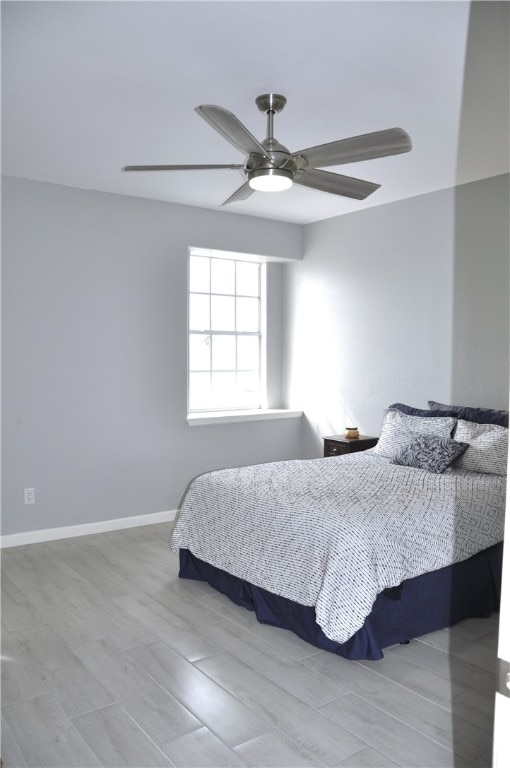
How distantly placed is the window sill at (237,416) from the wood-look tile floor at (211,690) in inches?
78.1

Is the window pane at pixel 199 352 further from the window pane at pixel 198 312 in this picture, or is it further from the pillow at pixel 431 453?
the pillow at pixel 431 453

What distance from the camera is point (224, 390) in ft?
→ 19.7

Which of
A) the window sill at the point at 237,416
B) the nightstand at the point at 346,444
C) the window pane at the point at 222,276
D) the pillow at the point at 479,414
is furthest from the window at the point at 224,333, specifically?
the pillow at the point at 479,414

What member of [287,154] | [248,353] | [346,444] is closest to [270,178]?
[287,154]

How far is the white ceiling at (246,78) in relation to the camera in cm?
235

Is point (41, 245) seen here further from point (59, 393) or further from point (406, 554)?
point (406, 554)

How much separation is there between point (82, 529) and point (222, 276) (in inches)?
106

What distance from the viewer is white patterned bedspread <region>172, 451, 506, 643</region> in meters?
Answer: 2.76

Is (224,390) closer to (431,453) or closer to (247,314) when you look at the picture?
(247,314)

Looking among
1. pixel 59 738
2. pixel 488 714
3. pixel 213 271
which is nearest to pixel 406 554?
pixel 488 714

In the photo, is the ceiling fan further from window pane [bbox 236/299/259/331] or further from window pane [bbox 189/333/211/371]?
window pane [bbox 236/299/259/331]

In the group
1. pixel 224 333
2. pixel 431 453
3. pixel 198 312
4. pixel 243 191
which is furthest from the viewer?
pixel 224 333

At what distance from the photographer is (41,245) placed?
459cm

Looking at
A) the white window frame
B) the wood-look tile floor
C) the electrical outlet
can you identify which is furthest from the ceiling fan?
the electrical outlet
